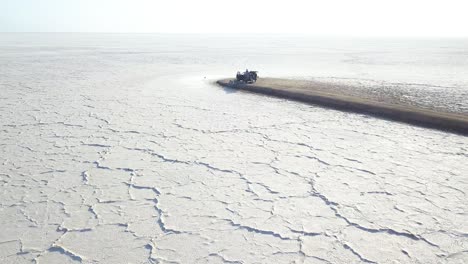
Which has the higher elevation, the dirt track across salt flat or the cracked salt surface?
the dirt track across salt flat

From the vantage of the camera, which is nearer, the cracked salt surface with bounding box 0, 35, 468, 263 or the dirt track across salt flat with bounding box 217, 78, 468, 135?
the cracked salt surface with bounding box 0, 35, 468, 263

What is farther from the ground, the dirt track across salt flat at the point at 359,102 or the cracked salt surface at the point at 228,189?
the dirt track across salt flat at the point at 359,102

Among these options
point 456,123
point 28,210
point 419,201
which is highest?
point 456,123

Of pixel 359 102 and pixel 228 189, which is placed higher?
pixel 359 102

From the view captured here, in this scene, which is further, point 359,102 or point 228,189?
point 359,102

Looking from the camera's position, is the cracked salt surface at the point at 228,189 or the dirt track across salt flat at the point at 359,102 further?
the dirt track across salt flat at the point at 359,102

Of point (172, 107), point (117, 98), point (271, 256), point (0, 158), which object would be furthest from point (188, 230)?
point (117, 98)

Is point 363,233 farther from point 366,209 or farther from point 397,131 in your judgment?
point 397,131

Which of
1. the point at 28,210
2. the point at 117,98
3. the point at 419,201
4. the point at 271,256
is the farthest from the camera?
the point at 117,98
